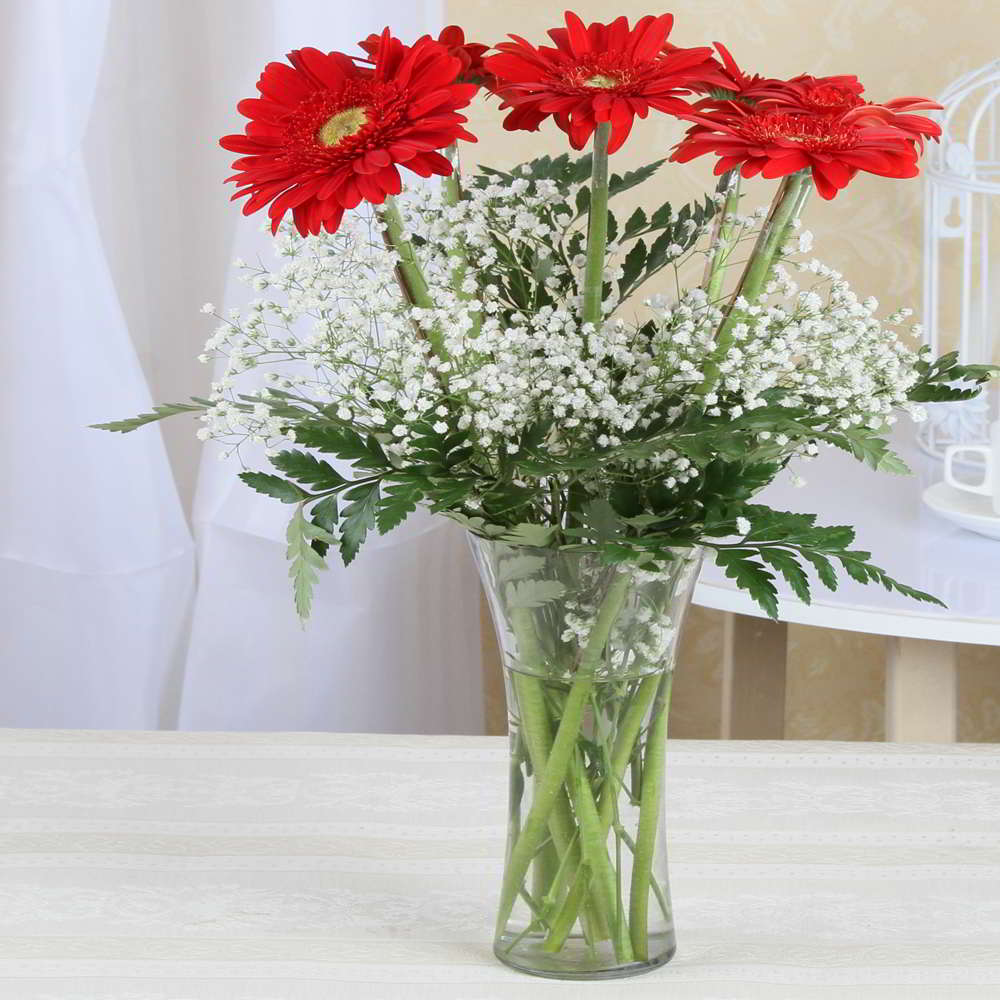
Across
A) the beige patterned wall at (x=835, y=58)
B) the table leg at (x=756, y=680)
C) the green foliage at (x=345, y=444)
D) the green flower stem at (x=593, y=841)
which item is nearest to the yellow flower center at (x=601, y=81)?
the green foliage at (x=345, y=444)

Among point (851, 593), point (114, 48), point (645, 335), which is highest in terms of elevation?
point (114, 48)

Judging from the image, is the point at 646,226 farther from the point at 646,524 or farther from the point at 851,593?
the point at 851,593

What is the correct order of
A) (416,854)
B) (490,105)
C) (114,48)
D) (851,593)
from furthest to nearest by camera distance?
(490,105) → (114,48) → (851,593) → (416,854)

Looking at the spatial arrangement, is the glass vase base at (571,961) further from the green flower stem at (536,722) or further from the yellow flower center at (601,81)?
the yellow flower center at (601,81)

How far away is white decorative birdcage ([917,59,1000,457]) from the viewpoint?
1458mm

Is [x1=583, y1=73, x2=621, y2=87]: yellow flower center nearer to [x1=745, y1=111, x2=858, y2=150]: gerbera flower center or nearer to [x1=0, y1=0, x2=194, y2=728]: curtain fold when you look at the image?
[x1=745, y1=111, x2=858, y2=150]: gerbera flower center

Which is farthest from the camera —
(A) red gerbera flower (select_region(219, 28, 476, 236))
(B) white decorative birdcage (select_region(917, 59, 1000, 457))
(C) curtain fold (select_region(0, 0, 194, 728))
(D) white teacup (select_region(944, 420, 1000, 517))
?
(B) white decorative birdcage (select_region(917, 59, 1000, 457))

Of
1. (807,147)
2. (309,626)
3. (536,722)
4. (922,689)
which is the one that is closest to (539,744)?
(536,722)

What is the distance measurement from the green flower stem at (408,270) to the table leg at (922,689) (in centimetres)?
74

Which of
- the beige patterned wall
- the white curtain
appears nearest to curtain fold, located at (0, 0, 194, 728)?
the white curtain

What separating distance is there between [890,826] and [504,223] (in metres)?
0.43

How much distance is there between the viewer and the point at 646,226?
1.86ft

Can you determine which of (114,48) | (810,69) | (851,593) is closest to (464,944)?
(851,593)

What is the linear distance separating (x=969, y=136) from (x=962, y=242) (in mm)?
294
